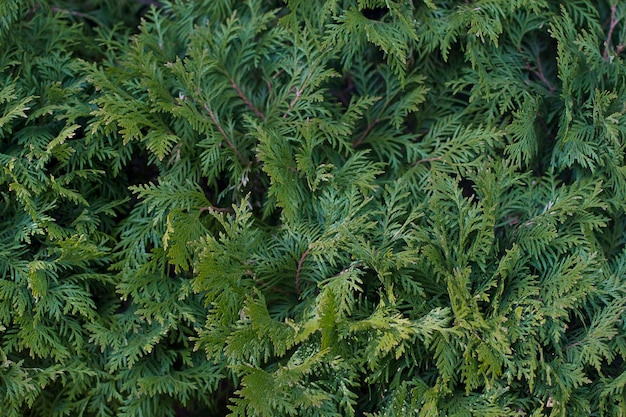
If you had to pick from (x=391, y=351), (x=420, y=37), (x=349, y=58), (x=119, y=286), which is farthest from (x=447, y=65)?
(x=119, y=286)

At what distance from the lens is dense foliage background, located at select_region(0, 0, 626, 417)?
5.16ft

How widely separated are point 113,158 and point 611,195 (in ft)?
4.36

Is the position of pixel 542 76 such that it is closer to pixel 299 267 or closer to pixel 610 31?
pixel 610 31

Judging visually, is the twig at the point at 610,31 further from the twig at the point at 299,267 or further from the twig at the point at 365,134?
the twig at the point at 299,267

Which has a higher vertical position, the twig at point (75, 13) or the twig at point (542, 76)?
the twig at point (75, 13)

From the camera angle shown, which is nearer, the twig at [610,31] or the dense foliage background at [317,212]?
the dense foliage background at [317,212]

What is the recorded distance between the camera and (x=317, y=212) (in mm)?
1729

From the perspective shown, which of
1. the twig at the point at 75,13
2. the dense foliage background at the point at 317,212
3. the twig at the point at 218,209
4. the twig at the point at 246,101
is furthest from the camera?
the twig at the point at 75,13

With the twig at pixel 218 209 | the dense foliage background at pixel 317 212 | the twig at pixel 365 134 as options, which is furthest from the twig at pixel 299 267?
the twig at pixel 365 134

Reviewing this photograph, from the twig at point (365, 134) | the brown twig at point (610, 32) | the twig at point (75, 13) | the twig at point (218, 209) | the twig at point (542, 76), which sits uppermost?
the twig at point (75, 13)

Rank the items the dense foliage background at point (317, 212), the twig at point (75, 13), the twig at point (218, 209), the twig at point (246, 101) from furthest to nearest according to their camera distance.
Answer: the twig at point (75, 13)
the twig at point (246, 101)
the twig at point (218, 209)
the dense foliage background at point (317, 212)

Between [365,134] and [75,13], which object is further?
[75,13]

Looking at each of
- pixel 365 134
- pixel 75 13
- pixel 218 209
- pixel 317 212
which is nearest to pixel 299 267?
pixel 317 212

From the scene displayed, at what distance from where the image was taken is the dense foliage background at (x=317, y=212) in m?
1.57
